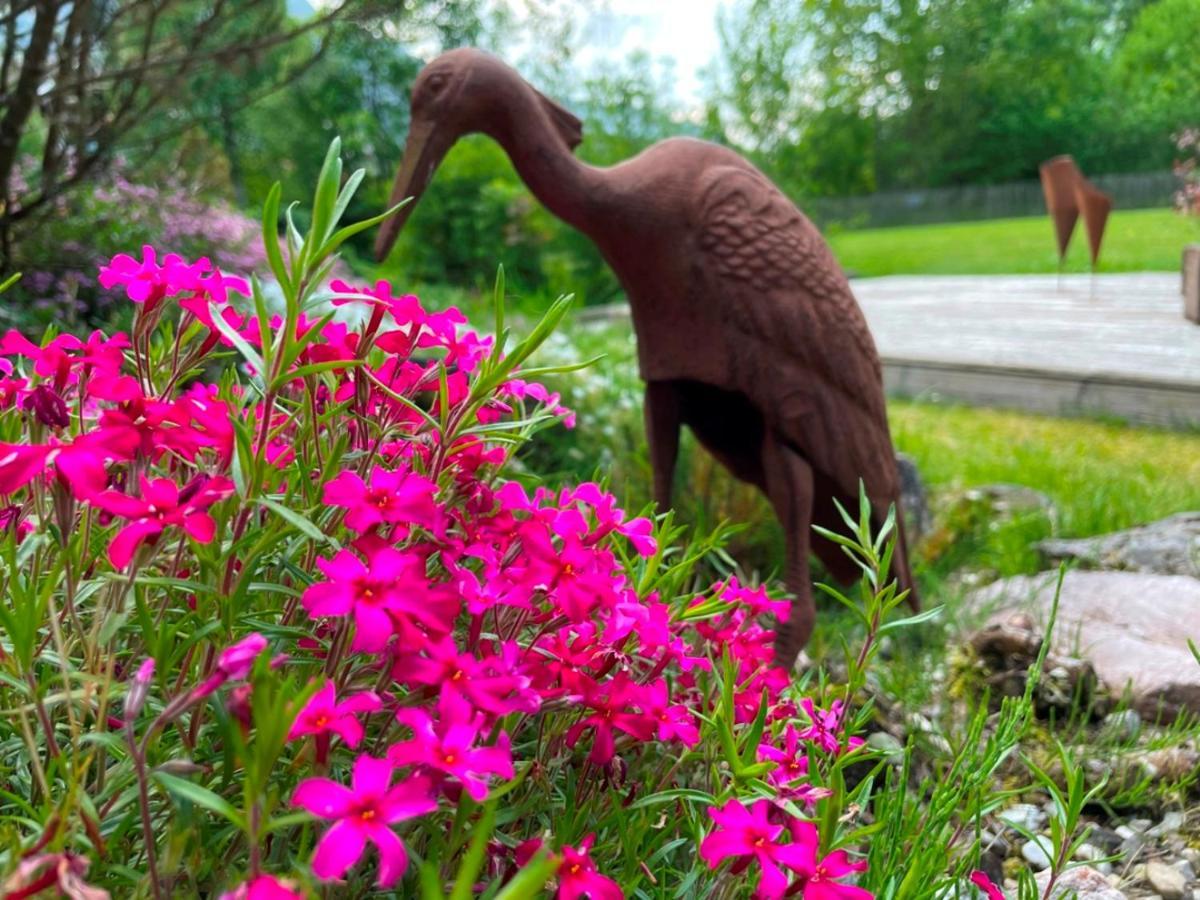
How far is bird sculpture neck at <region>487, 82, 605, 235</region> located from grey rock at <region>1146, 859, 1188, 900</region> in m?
1.36

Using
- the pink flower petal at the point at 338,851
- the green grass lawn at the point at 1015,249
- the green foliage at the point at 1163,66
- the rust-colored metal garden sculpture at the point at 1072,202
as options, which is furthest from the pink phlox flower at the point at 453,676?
the green foliage at the point at 1163,66

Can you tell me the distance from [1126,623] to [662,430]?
1.20 m

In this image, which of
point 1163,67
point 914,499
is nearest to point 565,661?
point 914,499

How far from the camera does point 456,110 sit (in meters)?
1.60

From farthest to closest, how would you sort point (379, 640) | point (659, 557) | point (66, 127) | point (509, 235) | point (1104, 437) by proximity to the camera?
point (509, 235) → point (1104, 437) → point (66, 127) → point (659, 557) → point (379, 640)

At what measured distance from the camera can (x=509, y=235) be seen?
9523 mm

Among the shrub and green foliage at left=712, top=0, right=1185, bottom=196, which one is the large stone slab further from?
green foliage at left=712, top=0, right=1185, bottom=196

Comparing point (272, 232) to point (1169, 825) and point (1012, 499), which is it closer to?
point (1169, 825)

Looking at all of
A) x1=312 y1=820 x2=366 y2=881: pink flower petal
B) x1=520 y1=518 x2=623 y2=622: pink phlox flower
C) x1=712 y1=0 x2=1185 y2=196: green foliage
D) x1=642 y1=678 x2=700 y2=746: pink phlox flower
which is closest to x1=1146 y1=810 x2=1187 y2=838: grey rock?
x1=642 y1=678 x2=700 y2=746: pink phlox flower

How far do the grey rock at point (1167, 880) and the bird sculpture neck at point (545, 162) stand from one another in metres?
1.36

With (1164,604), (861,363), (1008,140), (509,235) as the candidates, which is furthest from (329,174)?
(1008,140)

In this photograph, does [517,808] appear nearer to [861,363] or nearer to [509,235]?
[861,363]

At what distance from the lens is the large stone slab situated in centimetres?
178

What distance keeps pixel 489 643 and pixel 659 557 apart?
21 cm
